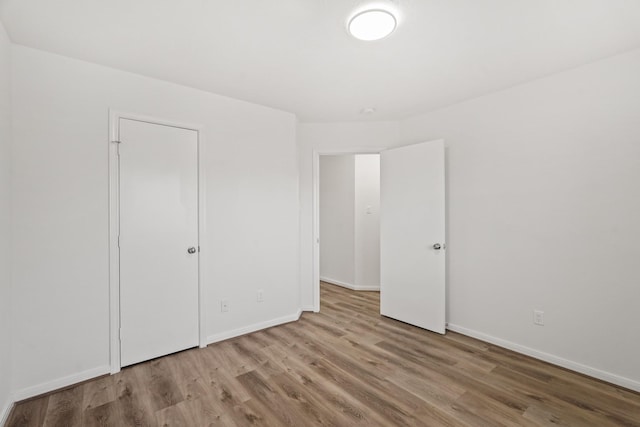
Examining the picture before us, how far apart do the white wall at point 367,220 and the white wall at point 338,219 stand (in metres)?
0.08

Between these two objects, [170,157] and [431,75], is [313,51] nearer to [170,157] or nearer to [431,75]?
[431,75]

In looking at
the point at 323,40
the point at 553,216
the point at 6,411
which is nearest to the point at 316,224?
the point at 323,40

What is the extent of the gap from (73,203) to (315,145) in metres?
2.52

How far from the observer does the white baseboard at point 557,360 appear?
84.7 inches

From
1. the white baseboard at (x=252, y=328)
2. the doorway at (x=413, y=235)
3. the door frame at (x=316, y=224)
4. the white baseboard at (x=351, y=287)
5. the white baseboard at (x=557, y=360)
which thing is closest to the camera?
the white baseboard at (x=557, y=360)

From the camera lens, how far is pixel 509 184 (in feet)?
9.09

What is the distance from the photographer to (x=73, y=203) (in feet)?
7.26

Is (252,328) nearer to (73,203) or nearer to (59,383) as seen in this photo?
(59,383)

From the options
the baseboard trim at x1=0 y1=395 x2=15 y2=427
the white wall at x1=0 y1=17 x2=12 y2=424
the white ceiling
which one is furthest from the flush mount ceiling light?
the baseboard trim at x1=0 y1=395 x2=15 y2=427

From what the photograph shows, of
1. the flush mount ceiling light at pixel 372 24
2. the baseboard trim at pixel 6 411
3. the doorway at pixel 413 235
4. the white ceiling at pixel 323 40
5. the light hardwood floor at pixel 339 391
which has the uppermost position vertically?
the white ceiling at pixel 323 40

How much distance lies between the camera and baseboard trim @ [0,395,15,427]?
1.79 m

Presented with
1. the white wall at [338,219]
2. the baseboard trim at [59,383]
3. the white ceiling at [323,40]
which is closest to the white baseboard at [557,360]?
the white wall at [338,219]

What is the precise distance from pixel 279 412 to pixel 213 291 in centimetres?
137

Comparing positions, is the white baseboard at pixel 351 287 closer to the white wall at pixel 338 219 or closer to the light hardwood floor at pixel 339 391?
the white wall at pixel 338 219
